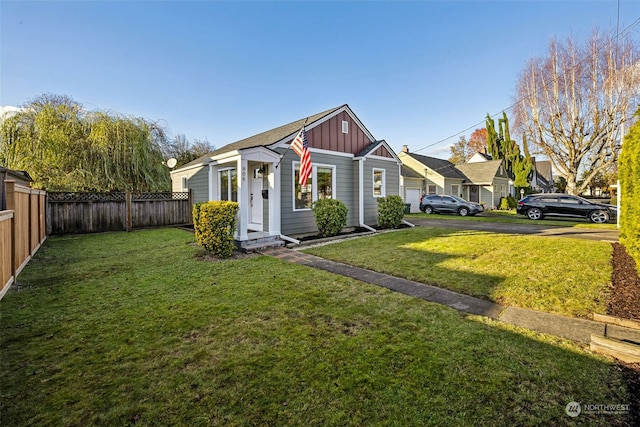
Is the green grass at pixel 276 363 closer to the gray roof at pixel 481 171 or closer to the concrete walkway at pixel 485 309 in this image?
the concrete walkway at pixel 485 309

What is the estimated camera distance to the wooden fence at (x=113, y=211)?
9.80 metres

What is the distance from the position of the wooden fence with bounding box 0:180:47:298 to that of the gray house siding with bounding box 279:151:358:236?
5568 mm

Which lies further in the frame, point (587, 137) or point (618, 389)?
point (587, 137)

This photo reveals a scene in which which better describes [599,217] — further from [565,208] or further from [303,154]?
[303,154]

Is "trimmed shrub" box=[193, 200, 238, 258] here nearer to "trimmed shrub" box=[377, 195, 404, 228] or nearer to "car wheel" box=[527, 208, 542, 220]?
"trimmed shrub" box=[377, 195, 404, 228]

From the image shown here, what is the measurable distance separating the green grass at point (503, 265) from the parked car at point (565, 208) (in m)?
9.24

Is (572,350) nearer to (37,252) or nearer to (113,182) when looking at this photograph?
(37,252)

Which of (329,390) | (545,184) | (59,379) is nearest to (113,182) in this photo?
(59,379)

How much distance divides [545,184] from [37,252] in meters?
52.9

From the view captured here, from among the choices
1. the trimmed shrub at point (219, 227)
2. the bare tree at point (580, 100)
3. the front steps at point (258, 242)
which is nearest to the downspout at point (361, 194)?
the front steps at point (258, 242)

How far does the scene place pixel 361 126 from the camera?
11094mm

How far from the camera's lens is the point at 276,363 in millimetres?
Result: 2436

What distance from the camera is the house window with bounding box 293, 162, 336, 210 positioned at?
917 cm

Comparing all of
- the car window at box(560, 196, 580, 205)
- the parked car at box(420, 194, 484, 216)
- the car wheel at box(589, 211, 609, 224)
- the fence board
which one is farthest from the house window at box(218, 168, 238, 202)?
the car wheel at box(589, 211, 609, 224)
